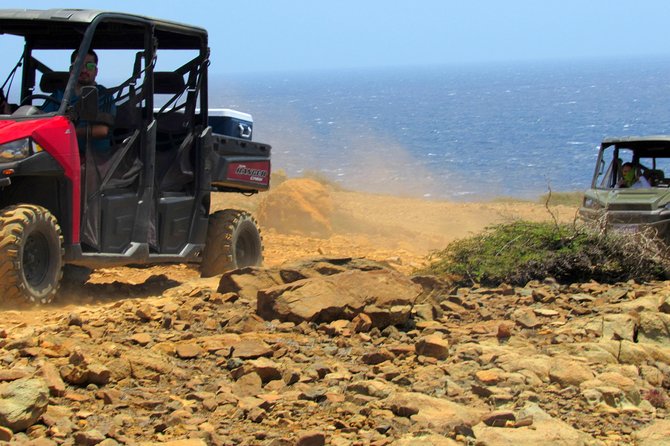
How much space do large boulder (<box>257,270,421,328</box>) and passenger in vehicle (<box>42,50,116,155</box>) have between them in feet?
7.28

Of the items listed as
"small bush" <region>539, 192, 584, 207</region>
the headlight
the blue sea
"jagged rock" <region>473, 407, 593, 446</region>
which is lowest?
the blue sea

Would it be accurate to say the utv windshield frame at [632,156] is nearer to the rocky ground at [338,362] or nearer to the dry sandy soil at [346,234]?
the dry sandy soil at [346,234]

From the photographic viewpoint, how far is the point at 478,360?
7117 mm

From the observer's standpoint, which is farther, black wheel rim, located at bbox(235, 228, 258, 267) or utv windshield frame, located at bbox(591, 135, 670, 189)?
utv windshield frame, located at bbox(591, 135, 670, 189)

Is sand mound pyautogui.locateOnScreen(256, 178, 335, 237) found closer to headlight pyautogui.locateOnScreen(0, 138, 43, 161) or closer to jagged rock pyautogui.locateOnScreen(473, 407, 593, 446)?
headlight pyautogui.locateOnScreen(0, 138, 43, 161)

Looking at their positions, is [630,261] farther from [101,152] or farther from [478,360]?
[101,152]

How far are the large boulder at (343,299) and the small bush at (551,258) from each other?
2.12 metres

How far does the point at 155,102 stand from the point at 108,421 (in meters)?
5.71

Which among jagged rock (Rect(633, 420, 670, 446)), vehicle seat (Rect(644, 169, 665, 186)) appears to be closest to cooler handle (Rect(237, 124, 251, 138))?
vehicle seat (Rect(644, 169, 665, 186))

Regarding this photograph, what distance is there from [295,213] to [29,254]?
10370mm

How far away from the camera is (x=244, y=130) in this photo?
11898mm

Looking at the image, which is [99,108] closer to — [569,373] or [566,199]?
[569,373]

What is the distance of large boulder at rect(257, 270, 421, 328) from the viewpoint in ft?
26.1

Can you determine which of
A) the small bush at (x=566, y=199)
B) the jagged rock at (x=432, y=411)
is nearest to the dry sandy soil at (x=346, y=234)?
the small bush at (x=566, y=199)
